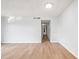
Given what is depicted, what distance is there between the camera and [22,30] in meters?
7.67

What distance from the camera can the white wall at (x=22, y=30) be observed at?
764 cm

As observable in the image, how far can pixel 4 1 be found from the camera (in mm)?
4836

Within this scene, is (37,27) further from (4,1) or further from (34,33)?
(4,1)

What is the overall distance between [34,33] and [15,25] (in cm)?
176

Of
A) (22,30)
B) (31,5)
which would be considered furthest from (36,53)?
(22,30)

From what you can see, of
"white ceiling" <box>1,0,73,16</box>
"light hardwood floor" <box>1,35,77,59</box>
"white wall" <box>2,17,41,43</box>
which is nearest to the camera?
"light hardwood floor" <box>1,35,77,59</box>

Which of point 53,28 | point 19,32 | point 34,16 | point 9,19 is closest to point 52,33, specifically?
point 53,28

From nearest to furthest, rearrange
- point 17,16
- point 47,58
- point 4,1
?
point 47,58
point 4,1
point 17,16

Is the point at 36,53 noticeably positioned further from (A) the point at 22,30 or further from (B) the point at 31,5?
(A) the point at 22,30

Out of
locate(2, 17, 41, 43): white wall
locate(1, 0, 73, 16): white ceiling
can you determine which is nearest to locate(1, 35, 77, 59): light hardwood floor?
locate(2, 17, 41, 43): white wall

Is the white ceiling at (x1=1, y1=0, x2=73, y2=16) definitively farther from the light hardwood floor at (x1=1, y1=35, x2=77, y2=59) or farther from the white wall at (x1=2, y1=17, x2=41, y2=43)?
the light hardwood floor at (x1=1, y1=35, x2=77, y2=59)

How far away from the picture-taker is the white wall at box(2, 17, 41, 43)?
7.64m

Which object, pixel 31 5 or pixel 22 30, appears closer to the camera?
pixel 31 5

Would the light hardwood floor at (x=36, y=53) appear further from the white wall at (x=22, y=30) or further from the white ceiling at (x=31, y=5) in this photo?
the white ceiling at (x=31, y=5)
